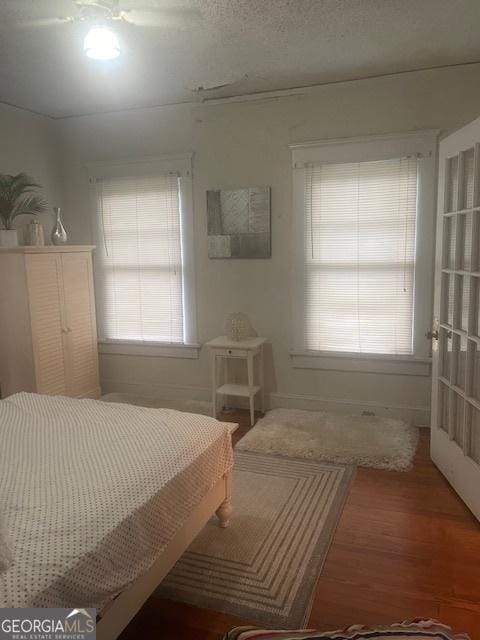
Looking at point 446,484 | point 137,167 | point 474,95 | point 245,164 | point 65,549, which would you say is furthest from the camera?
point 137,167

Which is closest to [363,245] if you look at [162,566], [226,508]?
[226,508]

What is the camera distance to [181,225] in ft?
14.1

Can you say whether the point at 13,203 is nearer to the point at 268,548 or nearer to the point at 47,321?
the point at 47,321

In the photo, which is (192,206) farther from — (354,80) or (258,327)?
(354,80)

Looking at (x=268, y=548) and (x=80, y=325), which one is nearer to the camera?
(x=268, y=548)

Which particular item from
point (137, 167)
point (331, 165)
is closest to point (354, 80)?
point (331, 165)

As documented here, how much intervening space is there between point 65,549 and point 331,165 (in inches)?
129

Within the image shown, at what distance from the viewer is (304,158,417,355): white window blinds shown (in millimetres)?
3670

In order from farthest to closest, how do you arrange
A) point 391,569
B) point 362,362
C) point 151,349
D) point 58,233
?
point 151,349, point 58,233, point 362,362, point 391,569

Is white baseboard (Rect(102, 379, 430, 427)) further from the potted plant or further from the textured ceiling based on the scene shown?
the textured ceiling

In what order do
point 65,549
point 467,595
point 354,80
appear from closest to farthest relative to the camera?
point 65,549 < point 467,595 < point 354,80

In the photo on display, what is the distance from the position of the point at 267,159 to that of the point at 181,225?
3.10 ft

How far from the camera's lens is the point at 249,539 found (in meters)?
2.41

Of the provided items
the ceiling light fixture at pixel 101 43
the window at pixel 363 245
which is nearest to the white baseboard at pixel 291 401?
the window at pixel 363 245
